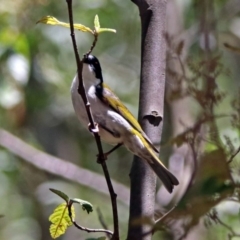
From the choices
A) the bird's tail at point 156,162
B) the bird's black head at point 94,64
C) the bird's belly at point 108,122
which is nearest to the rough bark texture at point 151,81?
the bird's tail at point 156,162

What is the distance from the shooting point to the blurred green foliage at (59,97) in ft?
21.0

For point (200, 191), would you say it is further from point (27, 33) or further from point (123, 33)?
point (123, 33)

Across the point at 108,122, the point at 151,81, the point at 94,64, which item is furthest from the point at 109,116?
the point at 151,81

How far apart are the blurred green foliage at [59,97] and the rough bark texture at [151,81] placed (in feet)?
9.91

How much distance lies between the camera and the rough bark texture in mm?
2162

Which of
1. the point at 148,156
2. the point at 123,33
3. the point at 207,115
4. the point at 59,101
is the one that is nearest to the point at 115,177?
the point at 59,101

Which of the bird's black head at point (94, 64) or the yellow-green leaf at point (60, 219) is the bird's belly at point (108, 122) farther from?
the yellow-green leaf at point (60, 219)

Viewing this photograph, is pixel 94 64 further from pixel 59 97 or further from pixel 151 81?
pixel 59 97

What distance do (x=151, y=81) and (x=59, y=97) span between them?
5574mm

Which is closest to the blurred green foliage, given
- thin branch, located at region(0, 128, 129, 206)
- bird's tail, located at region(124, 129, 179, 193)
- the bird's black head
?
thin branch, located at region(0, 128, 129, 206)

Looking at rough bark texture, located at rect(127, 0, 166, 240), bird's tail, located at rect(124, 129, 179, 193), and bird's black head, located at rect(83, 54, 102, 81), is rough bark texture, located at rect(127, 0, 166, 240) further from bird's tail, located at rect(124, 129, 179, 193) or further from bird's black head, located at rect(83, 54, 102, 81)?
bird's black head, located at rect(83, 54, 102, 81)

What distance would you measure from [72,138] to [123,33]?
4.77 ft

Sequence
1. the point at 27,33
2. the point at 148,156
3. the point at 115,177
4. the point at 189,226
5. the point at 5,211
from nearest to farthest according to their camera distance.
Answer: the point at 189,226 < the point at 148,156 < the point at 27,33 < the point at 115,177 < the point at 5,211

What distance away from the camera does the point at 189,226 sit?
43.9 inches
